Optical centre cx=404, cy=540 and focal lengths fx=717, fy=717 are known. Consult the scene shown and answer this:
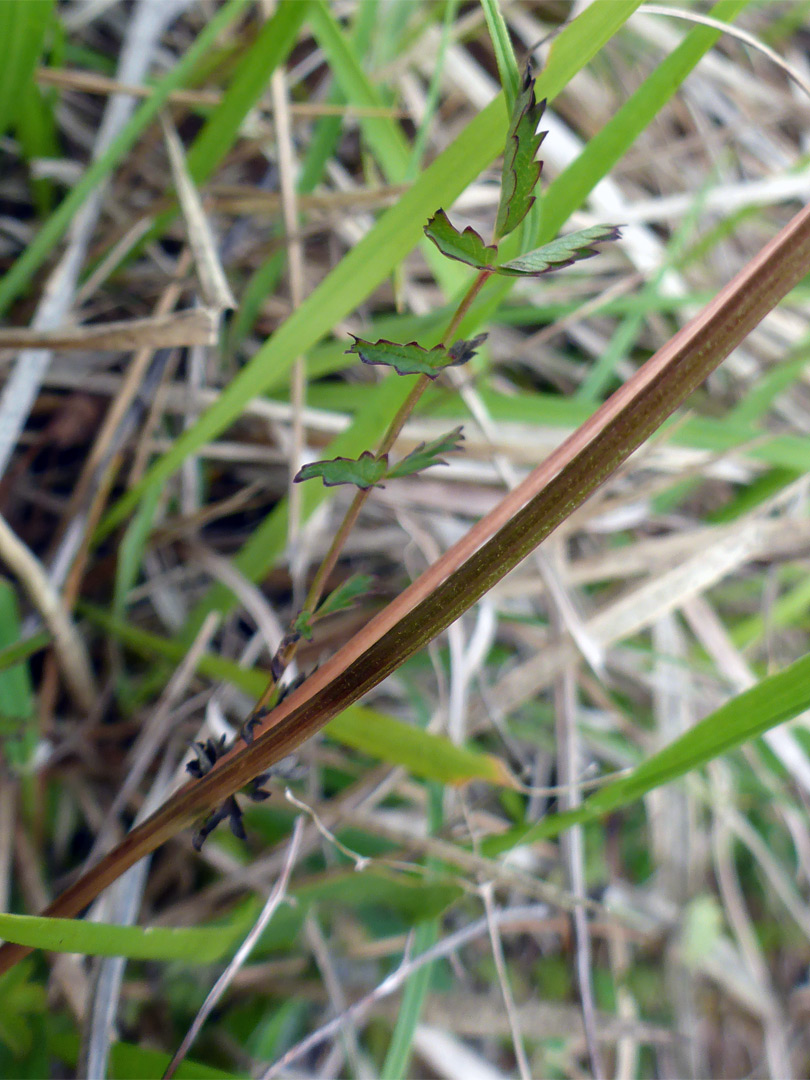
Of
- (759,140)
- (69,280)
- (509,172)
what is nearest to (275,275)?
(69,280)

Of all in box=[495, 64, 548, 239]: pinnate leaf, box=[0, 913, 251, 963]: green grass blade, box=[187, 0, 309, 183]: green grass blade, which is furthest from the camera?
box=[187, 0, 309, 183]: green grass blade

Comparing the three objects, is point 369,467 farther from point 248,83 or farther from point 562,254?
point 248,83

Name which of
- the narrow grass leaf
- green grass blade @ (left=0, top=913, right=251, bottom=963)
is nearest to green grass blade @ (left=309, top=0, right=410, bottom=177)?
the narrow grass leaf

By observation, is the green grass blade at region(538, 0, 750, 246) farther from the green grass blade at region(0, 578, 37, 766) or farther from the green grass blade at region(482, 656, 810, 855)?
the green grass blade at region(0, 578, 37, 766)

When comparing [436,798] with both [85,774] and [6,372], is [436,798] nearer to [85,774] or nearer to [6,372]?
[85,774]

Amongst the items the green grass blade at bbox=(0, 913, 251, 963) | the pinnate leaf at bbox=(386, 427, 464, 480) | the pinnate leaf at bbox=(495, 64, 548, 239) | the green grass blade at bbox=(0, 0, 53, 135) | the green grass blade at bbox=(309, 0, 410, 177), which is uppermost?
the green grass blade at bbox=(0, 0, 53, 135)
